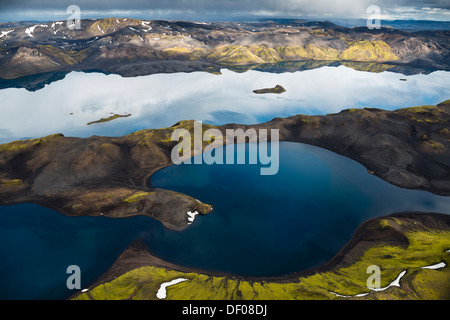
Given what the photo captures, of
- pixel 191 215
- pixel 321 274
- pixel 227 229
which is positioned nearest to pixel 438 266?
pixel 321 274

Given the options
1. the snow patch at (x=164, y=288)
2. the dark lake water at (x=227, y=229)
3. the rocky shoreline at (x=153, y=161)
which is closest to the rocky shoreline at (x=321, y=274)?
the snow patch at (x=164, y=288)

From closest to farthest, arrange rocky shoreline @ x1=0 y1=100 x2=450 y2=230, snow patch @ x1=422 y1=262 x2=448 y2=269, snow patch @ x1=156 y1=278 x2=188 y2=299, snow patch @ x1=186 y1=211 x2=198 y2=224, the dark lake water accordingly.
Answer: snow patch @ x1=156 y1=278 x2=188 y2=299 < snow patch @ x1=422 y1=262 x2=448 y2=269 < the dark lake water < snow patch @ x1=186 y1=211 x2=198 y2=224 < rocky shoreline @ x1=0 y1=100 x2=450 y2=230

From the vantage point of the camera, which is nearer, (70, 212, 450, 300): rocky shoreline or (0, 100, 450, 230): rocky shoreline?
(70, 212, 450, 300): rocky shoreline

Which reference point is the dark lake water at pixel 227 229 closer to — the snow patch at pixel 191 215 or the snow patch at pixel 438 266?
the snow patch at pixel 191 215

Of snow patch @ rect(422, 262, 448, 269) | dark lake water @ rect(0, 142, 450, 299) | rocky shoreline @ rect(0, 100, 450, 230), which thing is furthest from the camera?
rocky shoreline @ rect(0, 100, 450, 230)

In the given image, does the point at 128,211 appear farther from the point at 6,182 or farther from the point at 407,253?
the point at 407,253

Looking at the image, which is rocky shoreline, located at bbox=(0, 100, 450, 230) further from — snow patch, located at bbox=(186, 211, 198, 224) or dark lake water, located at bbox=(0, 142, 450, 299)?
dark lake water, located at bbox=(0, 142, 450, 299)

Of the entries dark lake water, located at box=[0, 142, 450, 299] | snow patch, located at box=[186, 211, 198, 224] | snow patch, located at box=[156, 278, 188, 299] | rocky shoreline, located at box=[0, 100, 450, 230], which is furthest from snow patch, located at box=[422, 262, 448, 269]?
snow patch, located at box=[186, 211, 198, 224]

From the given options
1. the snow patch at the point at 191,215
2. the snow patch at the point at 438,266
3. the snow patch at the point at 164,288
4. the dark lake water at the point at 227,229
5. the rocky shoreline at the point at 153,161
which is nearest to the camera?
the snow patch at the point at 164,288
